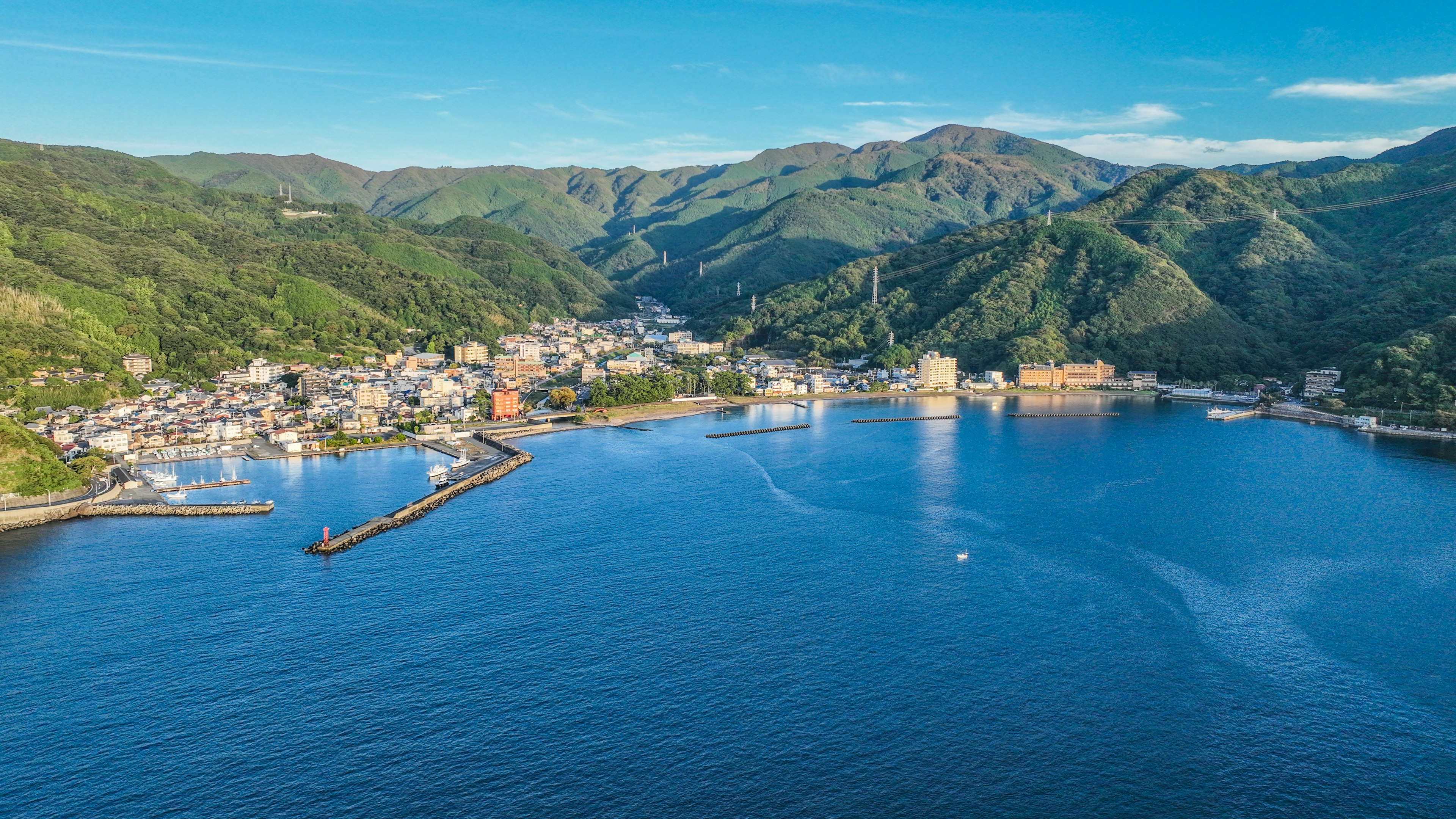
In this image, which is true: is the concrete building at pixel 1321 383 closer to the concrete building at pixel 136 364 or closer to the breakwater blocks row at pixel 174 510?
the breakwater blocks row at pixel 174 510

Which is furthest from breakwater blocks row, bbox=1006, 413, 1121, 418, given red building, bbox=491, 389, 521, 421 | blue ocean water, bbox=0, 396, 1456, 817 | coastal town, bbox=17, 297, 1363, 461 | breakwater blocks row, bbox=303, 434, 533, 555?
breakwater blocks row, bbox=303, 434, 533, 555

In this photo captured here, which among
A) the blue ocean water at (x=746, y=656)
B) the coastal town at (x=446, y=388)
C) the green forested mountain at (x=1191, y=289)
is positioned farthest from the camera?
the green forested mountain at (x=1191, y=289)

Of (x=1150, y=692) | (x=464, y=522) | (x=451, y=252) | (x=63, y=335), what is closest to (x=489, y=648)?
(x=464, y=522)

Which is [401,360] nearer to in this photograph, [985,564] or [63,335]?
[63,335]

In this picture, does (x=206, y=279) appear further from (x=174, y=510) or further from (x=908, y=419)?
(x=908, y=419)

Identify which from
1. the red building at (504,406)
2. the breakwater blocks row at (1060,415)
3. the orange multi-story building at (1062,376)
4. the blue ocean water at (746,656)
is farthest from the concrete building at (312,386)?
the orange multi-story building at (1062,376)

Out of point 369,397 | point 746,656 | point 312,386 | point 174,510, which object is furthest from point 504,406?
point 746,656
